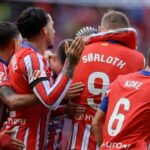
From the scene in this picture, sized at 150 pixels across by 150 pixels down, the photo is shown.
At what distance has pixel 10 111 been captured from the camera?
7.55 meters

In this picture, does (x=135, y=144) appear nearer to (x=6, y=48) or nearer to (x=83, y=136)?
(x=83, y=136)

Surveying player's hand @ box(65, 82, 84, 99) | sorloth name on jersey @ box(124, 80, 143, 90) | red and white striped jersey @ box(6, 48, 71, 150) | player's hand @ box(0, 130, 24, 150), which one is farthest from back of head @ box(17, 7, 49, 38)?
sorloth name on jersey @ box(124, 80, 143, 90)

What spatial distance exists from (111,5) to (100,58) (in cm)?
1148

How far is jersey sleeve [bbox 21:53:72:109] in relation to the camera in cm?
703

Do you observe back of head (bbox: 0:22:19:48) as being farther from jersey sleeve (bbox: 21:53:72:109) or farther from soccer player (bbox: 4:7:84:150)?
jersey sleeve (bbox: 21:53:72:109)

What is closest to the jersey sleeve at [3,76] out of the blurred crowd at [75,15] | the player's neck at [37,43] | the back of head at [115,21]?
the player's neck at [37,43]

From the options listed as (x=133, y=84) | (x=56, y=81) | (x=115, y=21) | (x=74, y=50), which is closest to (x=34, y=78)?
(x=56, y=81)

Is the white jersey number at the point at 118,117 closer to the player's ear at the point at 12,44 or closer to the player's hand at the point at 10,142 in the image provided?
the player's hand at the point at 10,142

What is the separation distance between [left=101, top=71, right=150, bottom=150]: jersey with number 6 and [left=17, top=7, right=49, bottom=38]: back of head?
94 centimetres

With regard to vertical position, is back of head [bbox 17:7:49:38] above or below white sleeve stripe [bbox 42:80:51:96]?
above

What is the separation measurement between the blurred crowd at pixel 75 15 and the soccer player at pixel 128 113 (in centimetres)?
1186

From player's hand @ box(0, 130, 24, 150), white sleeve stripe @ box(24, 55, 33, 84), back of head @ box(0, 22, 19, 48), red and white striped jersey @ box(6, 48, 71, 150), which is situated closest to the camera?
red and white striped jersey @ box(6, 48, 71, 150)

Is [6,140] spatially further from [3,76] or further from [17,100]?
[3,76]

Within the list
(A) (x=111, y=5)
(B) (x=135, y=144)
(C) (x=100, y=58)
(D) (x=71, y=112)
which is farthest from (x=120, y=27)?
(A) (x=111, y=5)
